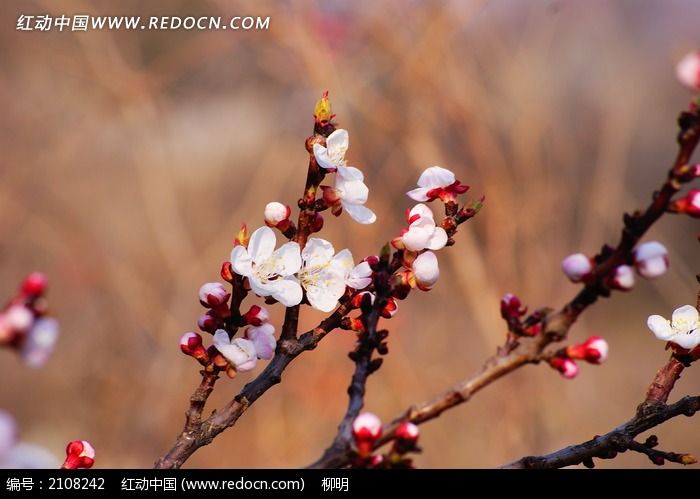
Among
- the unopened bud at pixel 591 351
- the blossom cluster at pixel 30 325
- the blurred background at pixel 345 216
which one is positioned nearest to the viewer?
the blossom cluster at pixel 30 325

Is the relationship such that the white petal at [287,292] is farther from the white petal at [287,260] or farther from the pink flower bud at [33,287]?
the pink flower bud at [33,287]

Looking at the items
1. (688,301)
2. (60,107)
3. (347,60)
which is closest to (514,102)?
(347,60)

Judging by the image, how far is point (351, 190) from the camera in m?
0.61

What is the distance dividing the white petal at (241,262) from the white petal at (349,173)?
0.11 metres

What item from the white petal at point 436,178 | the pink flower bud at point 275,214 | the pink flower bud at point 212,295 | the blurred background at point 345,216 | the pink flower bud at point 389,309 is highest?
the blurred background at point 345,216

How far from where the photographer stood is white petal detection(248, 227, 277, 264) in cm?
62

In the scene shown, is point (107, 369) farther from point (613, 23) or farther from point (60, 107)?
point (613, 23)

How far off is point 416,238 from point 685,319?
0.26 m

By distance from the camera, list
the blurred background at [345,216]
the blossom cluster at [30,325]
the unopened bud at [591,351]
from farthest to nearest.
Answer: the blurred background at [345,216]
the unopened bud at [591,351]
the blossom cluster at [30,325]

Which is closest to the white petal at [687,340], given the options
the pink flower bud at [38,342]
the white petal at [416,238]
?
the white petal at [416,238]

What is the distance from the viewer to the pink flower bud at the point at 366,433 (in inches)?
20.2

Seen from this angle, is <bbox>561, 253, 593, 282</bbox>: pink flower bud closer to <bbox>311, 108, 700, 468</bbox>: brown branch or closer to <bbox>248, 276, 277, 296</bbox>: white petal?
<bbox>311, 108, 700, 468</bbox>: brown branch

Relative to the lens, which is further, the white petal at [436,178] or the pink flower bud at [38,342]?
the white petal at [436,178]
